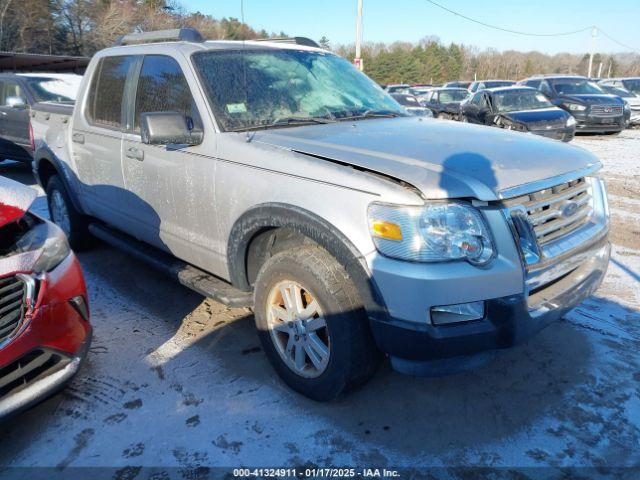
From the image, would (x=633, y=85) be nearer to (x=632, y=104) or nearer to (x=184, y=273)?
(x=632, y=104)

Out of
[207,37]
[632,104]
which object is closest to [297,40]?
[207,37]

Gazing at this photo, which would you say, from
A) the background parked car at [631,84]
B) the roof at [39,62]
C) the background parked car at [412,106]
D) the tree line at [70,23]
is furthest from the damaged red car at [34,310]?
the tree line at [70,23]

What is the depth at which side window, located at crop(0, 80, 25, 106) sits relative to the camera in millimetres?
10203

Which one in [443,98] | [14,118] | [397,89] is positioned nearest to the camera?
[14,118]

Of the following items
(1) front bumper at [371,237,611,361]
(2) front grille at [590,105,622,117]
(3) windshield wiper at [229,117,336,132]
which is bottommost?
(1) front bumper at [371,237,611,361]

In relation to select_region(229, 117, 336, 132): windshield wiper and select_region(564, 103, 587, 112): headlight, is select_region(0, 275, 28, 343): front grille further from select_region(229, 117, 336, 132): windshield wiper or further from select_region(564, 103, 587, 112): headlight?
select_region(564, 103, 587, 112): headlight

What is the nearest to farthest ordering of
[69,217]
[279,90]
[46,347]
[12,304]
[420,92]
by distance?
[12,304], [46,347], [279,90], [69,217], [420,92]

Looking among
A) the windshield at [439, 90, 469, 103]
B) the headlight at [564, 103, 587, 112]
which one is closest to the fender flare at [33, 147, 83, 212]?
the headlight at [564, 103, 587, 112]

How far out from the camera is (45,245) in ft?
9.07

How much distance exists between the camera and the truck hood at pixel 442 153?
7.88ft

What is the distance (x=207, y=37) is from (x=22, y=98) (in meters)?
7.52

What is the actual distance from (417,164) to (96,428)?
2.18 meters

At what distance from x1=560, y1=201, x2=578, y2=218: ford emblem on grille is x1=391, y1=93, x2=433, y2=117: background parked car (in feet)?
5.40

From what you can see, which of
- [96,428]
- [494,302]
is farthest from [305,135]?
[96,428]
